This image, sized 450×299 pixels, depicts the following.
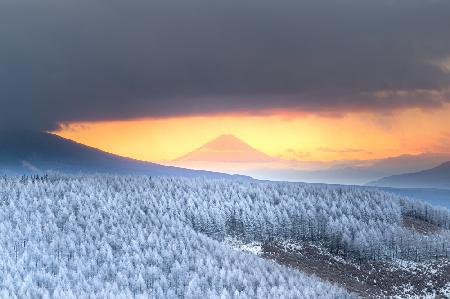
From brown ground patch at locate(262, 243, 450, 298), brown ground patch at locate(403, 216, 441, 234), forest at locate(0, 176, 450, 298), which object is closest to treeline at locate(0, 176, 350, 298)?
forest at locate(0, 176, 450, 298)

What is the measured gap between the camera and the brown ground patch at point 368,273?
104 m

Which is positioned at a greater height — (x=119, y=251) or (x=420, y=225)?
(x=420, y=225)

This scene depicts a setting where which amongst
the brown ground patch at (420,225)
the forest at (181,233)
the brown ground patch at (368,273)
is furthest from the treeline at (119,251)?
the brown ground patch at (420,225)

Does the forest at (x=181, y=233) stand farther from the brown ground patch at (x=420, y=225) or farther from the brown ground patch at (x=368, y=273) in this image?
the brown ground patch at (x=368, y=273)

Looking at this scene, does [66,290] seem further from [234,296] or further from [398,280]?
[398,280]

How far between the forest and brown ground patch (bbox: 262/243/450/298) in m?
4.18

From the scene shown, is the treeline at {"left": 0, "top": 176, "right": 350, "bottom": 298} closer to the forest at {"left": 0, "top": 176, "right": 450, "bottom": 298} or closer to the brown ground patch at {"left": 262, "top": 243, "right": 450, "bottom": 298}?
the forest at {"left": 0, "top": 176, "right": 450, "bottom": 298}

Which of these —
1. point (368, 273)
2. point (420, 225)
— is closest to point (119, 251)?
point (368, 273)

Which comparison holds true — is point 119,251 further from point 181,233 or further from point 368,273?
point 368,273

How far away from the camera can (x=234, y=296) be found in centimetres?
8131

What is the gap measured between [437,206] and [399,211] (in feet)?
79.5

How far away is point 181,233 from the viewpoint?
11231 cm

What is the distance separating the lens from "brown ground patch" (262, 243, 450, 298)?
103875mm

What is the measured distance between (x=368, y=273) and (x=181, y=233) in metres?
32.6
